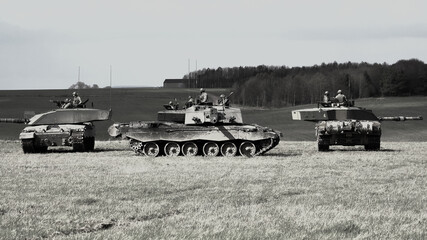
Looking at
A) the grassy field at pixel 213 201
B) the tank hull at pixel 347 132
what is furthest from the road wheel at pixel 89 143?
the grassy field at pixel 213 201

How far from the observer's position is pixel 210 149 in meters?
26.0

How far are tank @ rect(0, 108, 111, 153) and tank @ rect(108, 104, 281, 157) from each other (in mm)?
3153

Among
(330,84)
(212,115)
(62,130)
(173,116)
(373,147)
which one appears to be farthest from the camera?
(330,84)

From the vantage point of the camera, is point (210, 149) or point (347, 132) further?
point (347, 132)

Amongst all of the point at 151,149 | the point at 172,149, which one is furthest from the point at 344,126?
the point at 151,149

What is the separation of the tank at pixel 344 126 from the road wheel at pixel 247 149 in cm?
418

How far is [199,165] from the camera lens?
20.5 metres

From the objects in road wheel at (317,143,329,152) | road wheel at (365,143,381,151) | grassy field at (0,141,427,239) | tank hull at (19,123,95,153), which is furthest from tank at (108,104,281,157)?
road wheel at (365,143,381,151)

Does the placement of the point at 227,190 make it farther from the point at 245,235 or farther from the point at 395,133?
the point at 395,133

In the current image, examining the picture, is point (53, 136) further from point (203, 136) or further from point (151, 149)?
point (203, 136)

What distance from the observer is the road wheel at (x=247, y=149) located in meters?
25.8

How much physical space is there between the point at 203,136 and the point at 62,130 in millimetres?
6531

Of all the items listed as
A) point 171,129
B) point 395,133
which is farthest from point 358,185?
point 395,133

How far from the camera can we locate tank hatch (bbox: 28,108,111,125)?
29.9 metres
